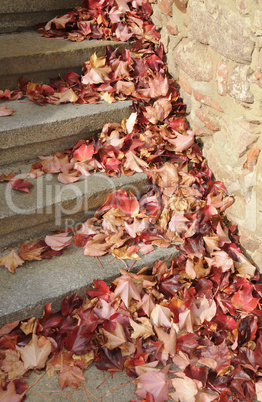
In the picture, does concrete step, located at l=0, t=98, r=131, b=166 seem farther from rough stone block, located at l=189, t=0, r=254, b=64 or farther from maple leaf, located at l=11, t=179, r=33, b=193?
rough stone block, located at l=189, t=0, r=254, b=64

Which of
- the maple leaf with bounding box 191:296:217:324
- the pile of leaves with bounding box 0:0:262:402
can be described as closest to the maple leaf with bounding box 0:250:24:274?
the pile of leaves with bounding box 0:0:262:402

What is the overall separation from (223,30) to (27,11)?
1.43 meters

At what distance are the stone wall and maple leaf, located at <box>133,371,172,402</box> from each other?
2.73 ft

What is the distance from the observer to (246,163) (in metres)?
1.95

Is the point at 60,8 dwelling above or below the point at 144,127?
above

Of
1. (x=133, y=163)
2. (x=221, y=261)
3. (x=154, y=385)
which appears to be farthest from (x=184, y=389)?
(x=133, y=163)

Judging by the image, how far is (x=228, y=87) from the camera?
1923mm

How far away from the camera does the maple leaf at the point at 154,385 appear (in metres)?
1.52

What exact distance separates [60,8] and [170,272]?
197 cm

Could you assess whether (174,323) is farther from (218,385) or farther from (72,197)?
(72,197)

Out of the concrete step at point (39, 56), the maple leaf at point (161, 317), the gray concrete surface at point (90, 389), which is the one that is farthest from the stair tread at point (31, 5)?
the gray concrete surface at point (90, 389)

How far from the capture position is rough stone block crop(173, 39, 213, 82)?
2061 mm

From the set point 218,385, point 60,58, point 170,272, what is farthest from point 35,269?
point 60,58

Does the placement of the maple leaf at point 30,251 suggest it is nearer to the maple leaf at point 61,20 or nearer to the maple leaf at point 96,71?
the maple leaf at point 96,71
